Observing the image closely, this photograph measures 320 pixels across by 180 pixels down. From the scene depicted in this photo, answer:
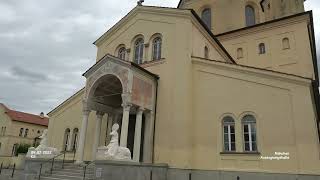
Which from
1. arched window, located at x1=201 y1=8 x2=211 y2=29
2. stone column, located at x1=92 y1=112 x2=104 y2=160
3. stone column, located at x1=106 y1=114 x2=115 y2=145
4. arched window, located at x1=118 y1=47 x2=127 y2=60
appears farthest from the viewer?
arched window, located at x1=201 y1=8 x2=211 y2=29

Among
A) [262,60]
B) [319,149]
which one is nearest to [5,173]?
[319,149]

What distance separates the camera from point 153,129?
15.5 metres

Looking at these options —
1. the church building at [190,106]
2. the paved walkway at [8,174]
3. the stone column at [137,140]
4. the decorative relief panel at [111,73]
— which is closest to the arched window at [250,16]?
the church building at [190,106]

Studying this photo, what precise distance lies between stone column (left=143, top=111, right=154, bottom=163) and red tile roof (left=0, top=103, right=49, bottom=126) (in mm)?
40834

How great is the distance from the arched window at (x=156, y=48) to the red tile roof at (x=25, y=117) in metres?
40.0

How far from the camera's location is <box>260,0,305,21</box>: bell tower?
2586cm

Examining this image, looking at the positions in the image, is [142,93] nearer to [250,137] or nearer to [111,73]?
[111,73]

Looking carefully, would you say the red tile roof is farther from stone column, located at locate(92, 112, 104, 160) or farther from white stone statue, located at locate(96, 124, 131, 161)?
white stone statue, located at locate(96, 124, 131, 161)

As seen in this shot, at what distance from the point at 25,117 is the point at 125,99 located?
43.8 metres

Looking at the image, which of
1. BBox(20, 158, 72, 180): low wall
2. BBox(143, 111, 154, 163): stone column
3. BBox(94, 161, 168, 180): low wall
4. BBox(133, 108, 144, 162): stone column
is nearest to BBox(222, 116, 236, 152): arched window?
BBox(94, 161, 168, 180): low wall

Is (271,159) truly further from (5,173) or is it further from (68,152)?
(5,173)

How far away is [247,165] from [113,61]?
873 centimetres

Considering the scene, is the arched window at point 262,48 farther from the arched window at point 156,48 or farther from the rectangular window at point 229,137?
the rectangular window at point 229,137

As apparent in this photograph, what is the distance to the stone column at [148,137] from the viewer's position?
15.1m
